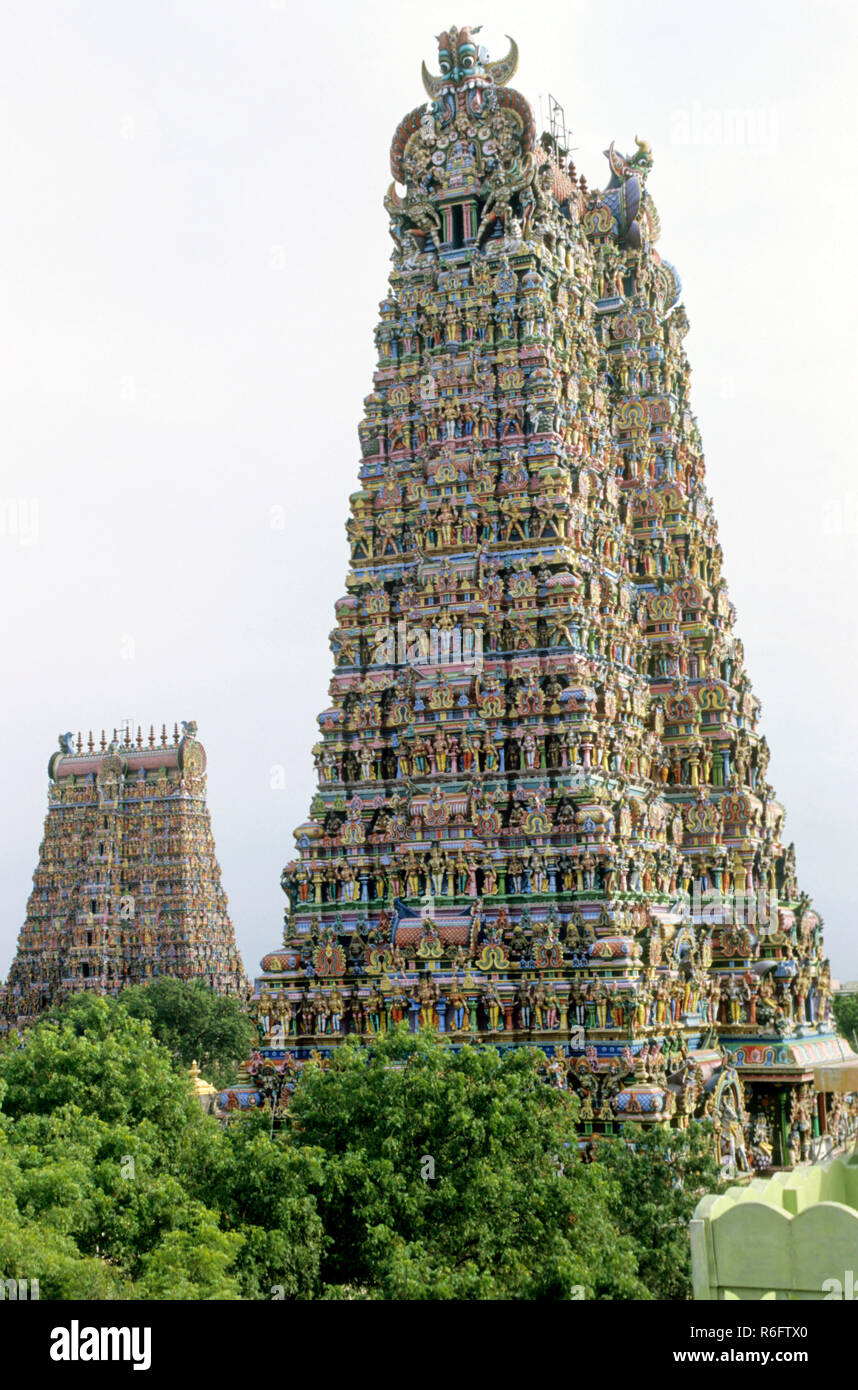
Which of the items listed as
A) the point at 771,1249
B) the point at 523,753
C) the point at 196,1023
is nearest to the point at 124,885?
the point at 196,1023

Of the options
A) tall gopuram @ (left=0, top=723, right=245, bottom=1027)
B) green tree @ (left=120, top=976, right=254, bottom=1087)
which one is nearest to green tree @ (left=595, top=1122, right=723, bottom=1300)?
green tree @ (left=120, top=976, right=254, bottom=1087)

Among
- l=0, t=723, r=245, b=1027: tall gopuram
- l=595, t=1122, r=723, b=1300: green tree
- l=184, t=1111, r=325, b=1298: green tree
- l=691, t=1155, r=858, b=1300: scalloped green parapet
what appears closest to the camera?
l=691, t=1155, r=858, b=1300: scalloped green parapet

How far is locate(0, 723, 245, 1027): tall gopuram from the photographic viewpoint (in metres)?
99.5

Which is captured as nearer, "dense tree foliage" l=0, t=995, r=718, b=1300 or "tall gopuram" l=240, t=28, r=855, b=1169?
"dense tree foliage" l=0, t=995, r=718, b=1300

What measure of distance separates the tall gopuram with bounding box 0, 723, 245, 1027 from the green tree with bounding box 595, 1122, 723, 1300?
67.2 meters

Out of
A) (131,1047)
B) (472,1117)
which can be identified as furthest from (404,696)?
(472,1117)

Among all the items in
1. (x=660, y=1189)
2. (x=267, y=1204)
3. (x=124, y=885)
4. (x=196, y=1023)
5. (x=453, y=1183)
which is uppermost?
(x=124, y=885)

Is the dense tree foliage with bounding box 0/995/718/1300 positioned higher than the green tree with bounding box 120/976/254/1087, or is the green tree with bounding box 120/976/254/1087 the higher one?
the green tree with bounding box 120/976/254/1087

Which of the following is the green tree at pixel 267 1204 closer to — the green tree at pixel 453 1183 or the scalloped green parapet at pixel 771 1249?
the green tree at pixel 453 1183

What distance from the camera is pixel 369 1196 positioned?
28344 mm

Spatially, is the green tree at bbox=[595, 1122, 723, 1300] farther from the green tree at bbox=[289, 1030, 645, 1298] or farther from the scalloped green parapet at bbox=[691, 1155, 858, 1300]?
the scalloped green parapet at bbox=[691, 1155, 858, 1300]

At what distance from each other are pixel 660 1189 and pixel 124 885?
243 ft

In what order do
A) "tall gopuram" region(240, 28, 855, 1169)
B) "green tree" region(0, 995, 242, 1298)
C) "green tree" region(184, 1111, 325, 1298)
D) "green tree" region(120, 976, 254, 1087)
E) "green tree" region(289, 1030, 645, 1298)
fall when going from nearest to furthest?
"green tree" region(0, 995, 242, 1298) → "green tree" region(289, 1030, 645, 1298) → "green tree" region(184, 1111, 325, 1298) → "tall gopuram" region(240, 28, 855, 1169) → "green tree" region(120, 976, 254, 1087)

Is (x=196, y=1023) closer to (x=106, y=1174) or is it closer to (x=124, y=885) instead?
(x=124, y=885)
